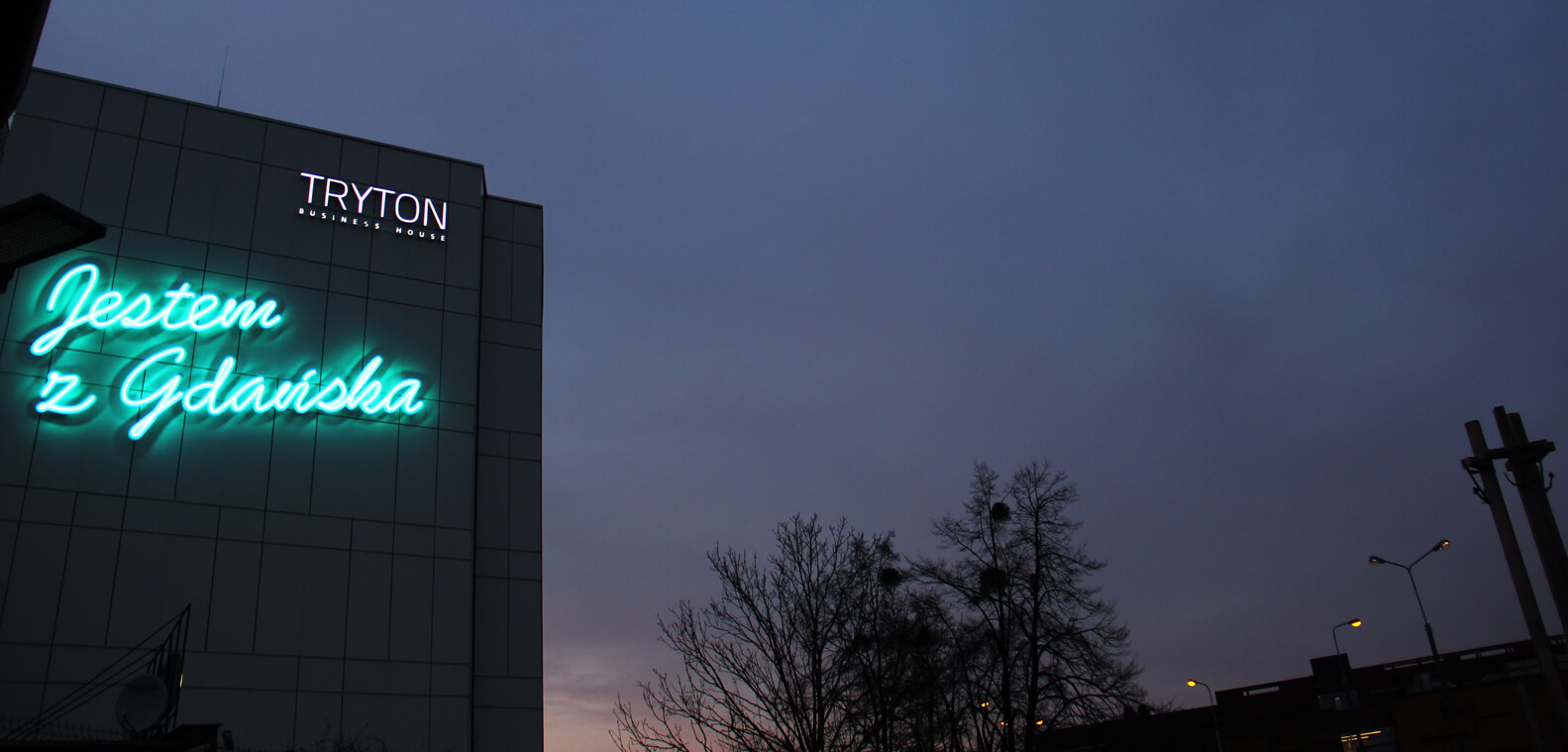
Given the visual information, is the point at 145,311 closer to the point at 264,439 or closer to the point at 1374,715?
the point at 264,439

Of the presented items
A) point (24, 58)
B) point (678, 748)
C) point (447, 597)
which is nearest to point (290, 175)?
point (447, 597)

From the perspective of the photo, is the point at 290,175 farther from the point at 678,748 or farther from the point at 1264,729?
the point at 1264,729

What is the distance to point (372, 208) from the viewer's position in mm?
29641

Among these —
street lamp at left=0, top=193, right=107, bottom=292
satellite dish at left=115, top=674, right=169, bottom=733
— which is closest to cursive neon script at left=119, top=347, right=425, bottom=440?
satellite dish at left=115, top=674, right=169, bottom=733

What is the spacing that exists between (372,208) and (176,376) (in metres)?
7.33

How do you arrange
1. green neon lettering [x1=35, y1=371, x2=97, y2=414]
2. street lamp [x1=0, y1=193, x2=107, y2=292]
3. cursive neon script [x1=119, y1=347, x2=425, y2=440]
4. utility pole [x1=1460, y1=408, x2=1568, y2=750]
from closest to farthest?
street lamp [x1=0, y1=193, x2=107, y2=292], utility pole [x1=1460, y1=408, x2=1568, y2=750], green neon lettering [x1=35, y1=371, x2=97, y2=414], cursive neon script [x1=119, y1=347, x2=425, y2=440]

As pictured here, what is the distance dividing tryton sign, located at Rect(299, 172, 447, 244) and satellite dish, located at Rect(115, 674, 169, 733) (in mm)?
16874

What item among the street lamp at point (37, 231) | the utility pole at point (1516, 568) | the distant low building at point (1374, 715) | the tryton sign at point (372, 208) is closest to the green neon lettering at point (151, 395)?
the tryton sign at point (372, 208)

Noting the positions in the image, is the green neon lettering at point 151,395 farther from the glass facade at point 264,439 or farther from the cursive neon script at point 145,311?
the cursive neon script at point 145,311

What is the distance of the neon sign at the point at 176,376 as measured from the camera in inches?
960

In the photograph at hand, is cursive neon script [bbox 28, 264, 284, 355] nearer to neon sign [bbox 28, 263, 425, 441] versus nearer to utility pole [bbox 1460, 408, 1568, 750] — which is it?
neon sign [bbox 28, 263, 425, 441]

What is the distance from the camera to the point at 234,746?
22.8 m

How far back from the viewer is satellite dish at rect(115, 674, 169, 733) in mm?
14703

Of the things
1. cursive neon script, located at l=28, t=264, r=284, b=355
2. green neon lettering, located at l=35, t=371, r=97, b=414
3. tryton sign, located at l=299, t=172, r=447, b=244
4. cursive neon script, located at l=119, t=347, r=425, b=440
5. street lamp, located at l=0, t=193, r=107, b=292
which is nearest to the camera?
street lamp, located at l=0, t=193, r=107, b=292
